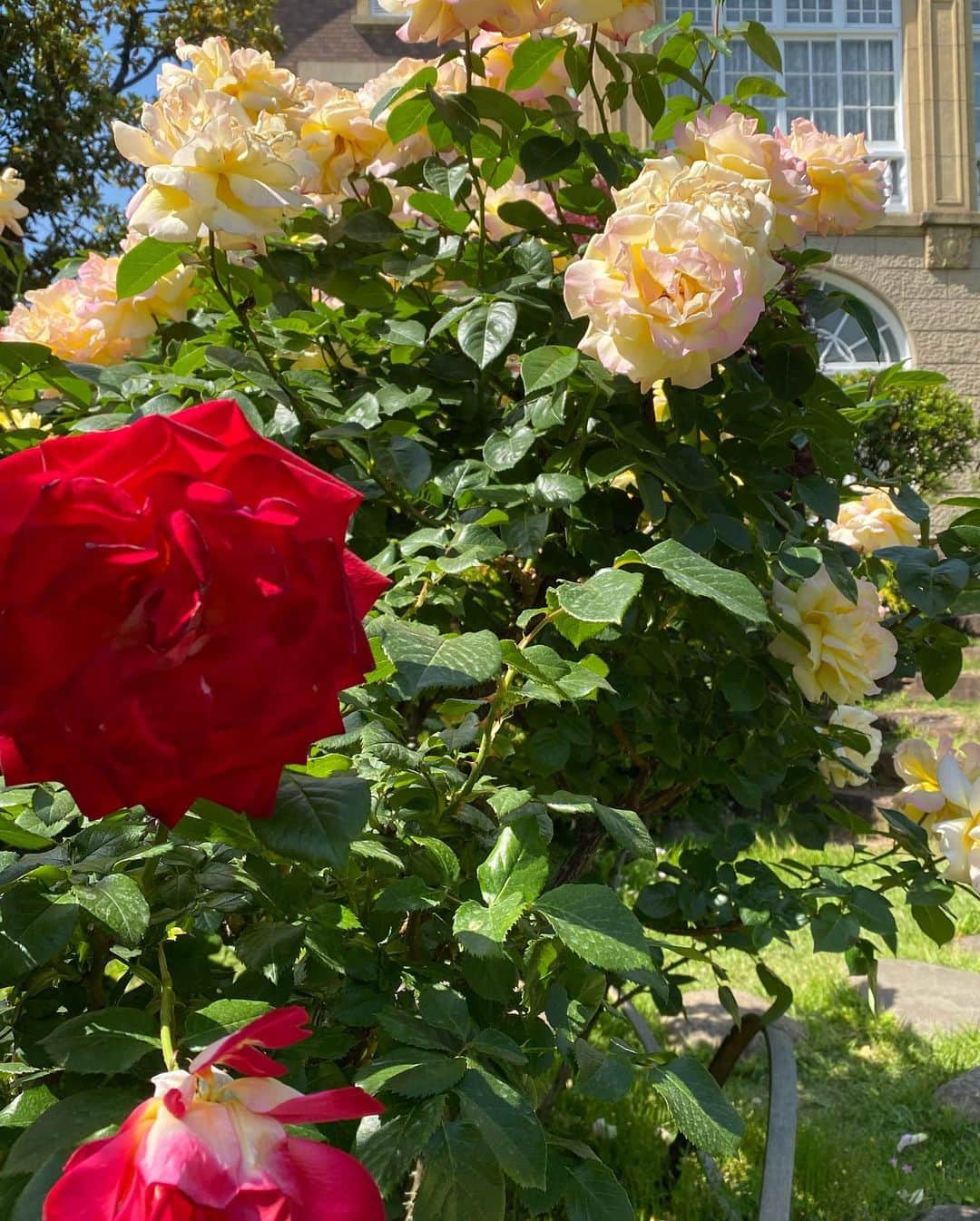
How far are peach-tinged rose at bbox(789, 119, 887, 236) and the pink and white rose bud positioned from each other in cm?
102

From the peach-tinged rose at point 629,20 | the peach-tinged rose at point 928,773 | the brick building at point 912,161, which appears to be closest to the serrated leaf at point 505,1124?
the peach-tinged rose at point 928,773

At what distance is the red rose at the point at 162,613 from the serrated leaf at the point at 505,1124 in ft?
0.70

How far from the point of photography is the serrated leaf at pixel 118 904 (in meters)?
0.53

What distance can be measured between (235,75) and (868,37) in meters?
12.7

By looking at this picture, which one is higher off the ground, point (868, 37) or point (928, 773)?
point (868, 37)

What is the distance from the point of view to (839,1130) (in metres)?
2.38

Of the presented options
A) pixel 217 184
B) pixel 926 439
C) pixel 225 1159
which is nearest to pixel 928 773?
pixel 217 184

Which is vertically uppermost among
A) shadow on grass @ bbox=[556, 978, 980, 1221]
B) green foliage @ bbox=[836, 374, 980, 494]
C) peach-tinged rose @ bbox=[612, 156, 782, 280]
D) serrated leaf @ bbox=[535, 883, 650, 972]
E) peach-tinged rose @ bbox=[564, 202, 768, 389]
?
green foliage @ bbox=[836, 374, 980, 494]

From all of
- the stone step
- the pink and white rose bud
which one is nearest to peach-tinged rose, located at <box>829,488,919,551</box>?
the pink and white rose bud

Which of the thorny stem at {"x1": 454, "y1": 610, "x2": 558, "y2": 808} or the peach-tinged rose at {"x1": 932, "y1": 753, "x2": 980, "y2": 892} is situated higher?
the thorny stem at {"x1": 454, "y1": 610, "x2": 558, "y2": 808}

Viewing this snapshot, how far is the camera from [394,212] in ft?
5.17

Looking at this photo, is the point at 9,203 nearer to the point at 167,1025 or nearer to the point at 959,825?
the point at 167,1025

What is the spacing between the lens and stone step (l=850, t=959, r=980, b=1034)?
2.93m

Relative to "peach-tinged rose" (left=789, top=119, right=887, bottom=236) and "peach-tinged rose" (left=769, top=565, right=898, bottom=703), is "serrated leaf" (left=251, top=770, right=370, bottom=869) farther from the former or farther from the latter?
"peach-tinged rose" (left=789, top=119, right=887, bottom=236)
